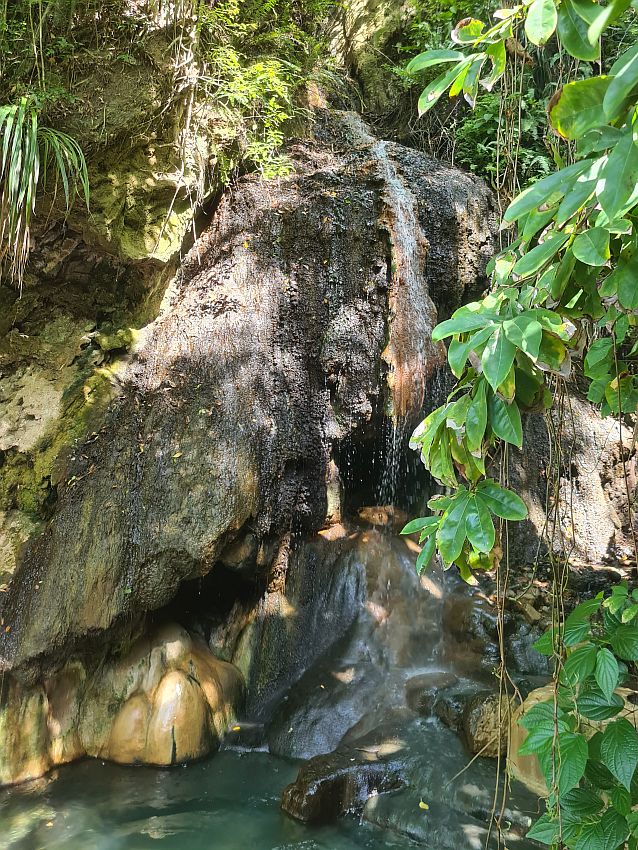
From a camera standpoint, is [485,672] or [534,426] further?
[534,426]

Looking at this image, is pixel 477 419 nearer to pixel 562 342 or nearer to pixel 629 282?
pixel 562 342

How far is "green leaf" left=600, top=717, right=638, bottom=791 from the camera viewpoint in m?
1.32

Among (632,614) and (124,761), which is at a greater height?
(632,614)

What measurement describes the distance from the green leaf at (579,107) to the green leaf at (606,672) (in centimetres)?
111

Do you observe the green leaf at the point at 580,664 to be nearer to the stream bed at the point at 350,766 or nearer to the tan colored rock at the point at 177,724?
the stream bed at the point at 350,766

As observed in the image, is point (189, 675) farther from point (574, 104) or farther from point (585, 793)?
point (574, 104)

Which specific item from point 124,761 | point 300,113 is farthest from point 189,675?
point 300,113

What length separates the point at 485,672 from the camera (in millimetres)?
4910

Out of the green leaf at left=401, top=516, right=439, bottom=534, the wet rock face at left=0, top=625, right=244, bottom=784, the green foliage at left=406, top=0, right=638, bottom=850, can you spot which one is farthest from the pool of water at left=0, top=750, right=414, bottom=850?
the green leaf at left=401, top=516, right=439, bottom=534

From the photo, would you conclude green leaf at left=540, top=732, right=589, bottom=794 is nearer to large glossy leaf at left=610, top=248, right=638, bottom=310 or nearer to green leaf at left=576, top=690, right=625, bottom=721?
green leaf at left=576, top=690, right=625, bottom=721

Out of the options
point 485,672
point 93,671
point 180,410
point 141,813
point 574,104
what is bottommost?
point 141,813

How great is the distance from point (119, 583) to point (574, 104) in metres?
4.26

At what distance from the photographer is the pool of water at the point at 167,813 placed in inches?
135

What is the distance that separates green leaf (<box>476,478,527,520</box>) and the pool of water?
2874mm
